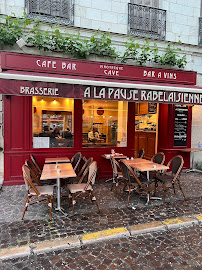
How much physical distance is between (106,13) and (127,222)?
21.0 ft

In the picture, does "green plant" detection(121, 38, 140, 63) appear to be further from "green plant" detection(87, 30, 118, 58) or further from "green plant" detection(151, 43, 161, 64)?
"green plant" detection(151, 43, 161, 64)

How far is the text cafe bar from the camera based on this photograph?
189 inches

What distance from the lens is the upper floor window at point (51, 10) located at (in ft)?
20.1

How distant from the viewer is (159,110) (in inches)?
336

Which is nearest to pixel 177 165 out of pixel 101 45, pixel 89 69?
pixel 89 69

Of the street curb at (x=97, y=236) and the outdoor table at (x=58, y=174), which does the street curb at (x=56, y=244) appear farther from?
the outdoor table at (x=58, y=174)

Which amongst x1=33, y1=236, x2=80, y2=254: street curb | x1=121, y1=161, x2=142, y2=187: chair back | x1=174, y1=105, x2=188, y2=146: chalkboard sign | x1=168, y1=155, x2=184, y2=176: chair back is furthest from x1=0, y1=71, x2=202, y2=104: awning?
x1=33, y1=236, x2=80, y2=254: street curb

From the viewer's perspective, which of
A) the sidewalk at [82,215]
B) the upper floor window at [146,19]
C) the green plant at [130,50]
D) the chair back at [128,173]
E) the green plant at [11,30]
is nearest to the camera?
the sidewalk at [82,215]

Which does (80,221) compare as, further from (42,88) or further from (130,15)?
(130,15)

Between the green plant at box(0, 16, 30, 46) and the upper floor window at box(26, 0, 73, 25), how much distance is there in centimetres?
54

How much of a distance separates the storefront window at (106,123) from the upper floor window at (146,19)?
2.61m

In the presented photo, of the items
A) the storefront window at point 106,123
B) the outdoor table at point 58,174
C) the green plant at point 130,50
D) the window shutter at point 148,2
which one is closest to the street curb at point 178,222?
the outdoor table at point 58,174

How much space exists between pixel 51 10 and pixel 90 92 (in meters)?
3.45

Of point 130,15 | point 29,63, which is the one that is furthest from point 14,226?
point 130,15
